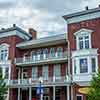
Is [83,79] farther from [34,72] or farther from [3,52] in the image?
[3,52]

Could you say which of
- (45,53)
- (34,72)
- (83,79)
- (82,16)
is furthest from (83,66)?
(34,72)

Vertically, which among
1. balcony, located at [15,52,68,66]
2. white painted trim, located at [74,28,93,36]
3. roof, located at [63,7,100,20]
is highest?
roof, located at [63,7,100,20]

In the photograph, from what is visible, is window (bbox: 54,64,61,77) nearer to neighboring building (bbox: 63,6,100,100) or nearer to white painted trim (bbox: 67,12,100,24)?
neighboring building (bbox: 63,6,100,100)

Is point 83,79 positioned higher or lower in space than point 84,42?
lower

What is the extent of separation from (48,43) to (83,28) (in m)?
7.06

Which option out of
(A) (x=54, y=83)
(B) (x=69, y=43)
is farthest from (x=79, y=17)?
(A) (x=54, y=83)

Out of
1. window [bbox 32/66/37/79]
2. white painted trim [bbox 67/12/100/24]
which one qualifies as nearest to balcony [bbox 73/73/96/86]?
white painted trim [bbox 67/12/100/24]

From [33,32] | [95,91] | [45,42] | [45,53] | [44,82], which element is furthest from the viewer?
[33,32]

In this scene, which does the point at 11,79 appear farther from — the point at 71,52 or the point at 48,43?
the point at 71,52

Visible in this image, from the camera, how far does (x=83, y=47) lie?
3075cm

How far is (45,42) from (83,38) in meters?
7.20

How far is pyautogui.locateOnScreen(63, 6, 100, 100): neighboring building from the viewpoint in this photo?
1160 inches

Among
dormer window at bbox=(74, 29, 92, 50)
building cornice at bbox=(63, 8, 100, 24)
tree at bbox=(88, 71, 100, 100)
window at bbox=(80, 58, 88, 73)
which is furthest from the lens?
dormer window at bbox=(74, 29, 92, 50)

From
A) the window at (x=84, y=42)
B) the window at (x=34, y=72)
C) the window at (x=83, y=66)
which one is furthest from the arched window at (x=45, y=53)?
the window at (x=83, y=66)
